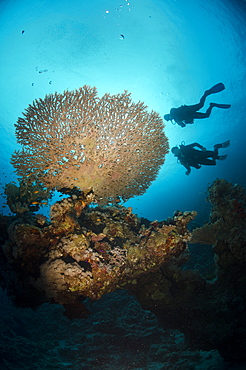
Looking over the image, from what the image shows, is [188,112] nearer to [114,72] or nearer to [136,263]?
[114,72]

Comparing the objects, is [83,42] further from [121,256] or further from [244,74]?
[244,74]

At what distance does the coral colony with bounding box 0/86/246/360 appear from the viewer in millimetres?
3760

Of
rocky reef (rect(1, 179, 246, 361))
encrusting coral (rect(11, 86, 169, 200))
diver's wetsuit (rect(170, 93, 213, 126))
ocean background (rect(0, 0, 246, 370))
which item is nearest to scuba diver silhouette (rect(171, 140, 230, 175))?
diver's wetsuit (rect(170, 93, 213, 126))

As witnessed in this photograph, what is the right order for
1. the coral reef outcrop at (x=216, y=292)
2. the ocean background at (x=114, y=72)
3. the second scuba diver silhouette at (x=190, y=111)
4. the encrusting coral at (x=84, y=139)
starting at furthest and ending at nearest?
1. the second scuba diver silhouette at (x=190, y=111)
2. the ocean background at (x=114, y=72)
3. the coral reef outcrop at (x=216, y=292)
4. the encrusting coral at (x=84, y=139)

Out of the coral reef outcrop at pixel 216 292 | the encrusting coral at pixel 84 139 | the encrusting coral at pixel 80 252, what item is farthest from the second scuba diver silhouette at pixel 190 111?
the encrusting coral at pixel 80 252

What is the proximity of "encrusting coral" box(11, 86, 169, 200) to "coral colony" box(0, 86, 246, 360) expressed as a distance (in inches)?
1.1

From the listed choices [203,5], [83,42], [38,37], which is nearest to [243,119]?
[203,5]

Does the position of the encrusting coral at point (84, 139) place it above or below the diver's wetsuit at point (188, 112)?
below

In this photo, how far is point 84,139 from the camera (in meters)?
4.57

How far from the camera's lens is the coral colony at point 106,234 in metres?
3.76

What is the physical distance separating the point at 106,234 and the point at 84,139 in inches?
105

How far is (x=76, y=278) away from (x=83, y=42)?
51.2 ft

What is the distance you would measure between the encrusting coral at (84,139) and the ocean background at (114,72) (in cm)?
551

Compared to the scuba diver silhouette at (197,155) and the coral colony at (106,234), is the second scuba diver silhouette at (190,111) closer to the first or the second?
the scuba diver silhouette at (197,155)
